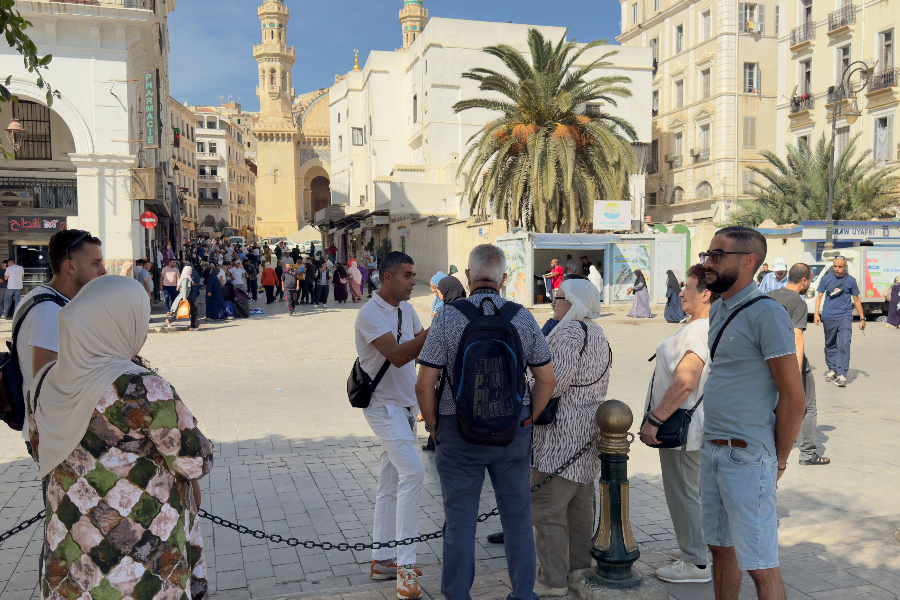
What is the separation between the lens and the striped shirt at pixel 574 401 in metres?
3.60

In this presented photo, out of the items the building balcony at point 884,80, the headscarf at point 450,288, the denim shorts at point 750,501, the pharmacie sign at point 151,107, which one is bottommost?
the denim shorts at point 750,501

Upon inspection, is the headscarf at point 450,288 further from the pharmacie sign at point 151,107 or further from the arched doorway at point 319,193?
the arched doorway at point 319,193

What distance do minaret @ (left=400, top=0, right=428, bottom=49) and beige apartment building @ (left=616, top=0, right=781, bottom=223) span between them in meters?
38.7

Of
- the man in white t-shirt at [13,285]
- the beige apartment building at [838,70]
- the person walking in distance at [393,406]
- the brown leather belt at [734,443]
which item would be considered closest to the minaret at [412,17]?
the beige apartment building at [838,70]

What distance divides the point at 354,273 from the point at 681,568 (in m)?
20.1

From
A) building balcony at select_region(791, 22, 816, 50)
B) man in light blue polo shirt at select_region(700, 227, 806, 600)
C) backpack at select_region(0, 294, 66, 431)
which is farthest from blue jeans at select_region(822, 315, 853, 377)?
building balcony at select_region(791, 22, 816, 50)

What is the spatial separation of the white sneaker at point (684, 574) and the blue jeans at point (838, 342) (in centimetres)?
659

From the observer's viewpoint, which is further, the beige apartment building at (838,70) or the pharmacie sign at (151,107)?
the beige apartment building at (838,70)

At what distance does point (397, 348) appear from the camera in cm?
375

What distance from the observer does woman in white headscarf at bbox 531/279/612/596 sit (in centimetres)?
361

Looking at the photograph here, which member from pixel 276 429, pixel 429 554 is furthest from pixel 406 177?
pixel 429 554

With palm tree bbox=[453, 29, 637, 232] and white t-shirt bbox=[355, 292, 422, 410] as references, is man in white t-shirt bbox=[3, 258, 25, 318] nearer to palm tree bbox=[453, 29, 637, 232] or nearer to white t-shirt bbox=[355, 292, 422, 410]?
palm tree bbox=[453, 29, 637, 232]

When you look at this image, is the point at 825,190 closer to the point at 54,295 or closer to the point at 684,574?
the point at 684,574

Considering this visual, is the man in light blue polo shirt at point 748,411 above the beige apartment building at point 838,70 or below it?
below
